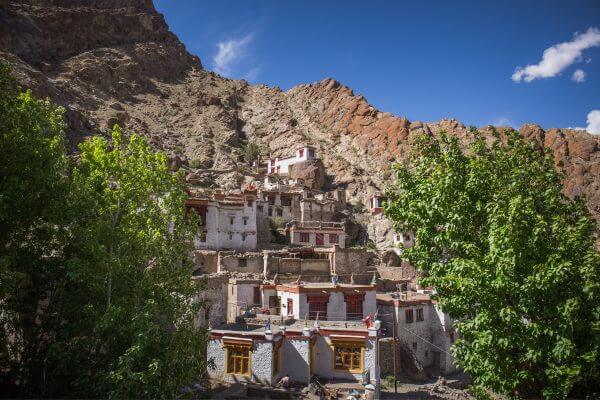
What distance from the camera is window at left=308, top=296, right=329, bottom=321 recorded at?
103 ft

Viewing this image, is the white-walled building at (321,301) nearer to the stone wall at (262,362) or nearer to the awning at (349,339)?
the awning at (349,339)

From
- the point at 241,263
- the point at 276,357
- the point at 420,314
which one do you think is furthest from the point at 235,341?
the point at 241,263

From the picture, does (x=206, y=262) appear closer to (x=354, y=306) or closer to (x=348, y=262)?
(x=348, y=262)

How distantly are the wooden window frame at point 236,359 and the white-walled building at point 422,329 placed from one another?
13.2 meters

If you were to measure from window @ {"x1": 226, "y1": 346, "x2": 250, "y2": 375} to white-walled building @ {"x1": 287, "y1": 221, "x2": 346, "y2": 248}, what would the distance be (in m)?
29.7

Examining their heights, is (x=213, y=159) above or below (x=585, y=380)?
above

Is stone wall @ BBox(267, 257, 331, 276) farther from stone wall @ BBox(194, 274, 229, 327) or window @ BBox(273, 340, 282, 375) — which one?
window @ BBox(273, 340, 282, 375)

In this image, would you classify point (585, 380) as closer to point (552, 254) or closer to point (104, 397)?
point (552, 254)

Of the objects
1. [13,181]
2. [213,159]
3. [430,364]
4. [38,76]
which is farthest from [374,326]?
[38,76]

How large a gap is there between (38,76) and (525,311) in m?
87.5

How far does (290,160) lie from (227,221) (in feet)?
119

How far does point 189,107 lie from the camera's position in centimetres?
10950

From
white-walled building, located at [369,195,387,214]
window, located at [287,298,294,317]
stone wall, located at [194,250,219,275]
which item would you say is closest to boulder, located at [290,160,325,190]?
white-walled building, located at [369,195,387,214]

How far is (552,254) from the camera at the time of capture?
30.5 ft
